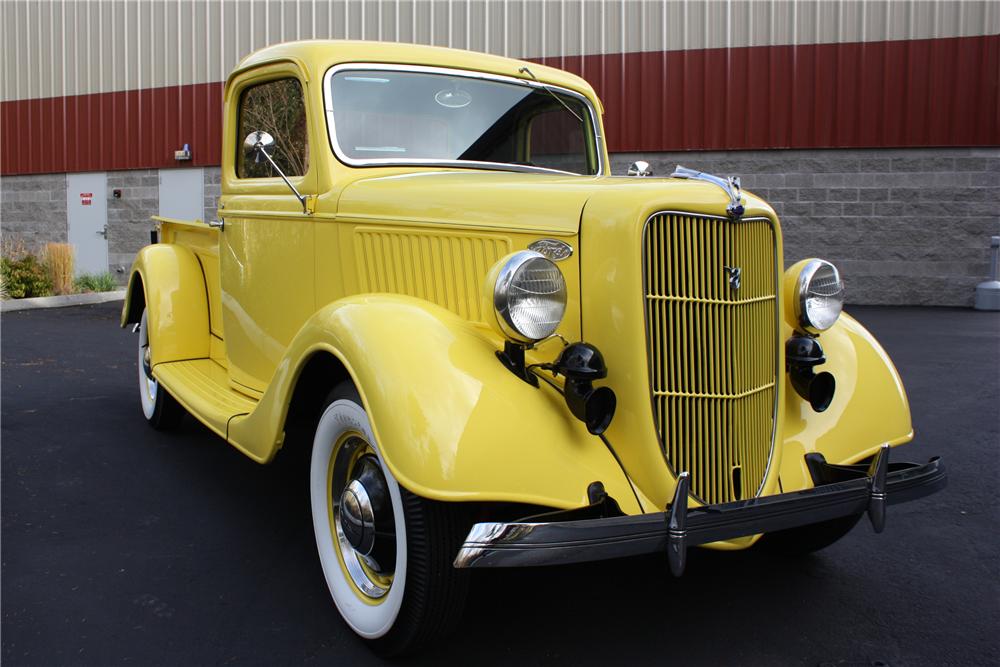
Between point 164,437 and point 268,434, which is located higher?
point 268,434

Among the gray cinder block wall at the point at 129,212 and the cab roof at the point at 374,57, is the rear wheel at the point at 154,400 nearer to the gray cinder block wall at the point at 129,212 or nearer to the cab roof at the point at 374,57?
the cab roof at the point at 374,57

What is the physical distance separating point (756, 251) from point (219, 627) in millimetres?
1992

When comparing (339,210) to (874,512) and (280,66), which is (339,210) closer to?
(280,66)

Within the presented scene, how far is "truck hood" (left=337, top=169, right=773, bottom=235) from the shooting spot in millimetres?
2527

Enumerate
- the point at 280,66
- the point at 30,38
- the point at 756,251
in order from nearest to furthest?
the point at 756,251
the point at 280,66
the point at 30,38

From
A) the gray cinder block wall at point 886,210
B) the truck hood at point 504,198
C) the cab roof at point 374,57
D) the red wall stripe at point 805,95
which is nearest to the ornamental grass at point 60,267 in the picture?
the red wall stripe at point 805,95

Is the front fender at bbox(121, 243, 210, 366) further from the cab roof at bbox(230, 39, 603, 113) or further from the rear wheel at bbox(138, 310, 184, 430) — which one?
the cab roof at bbox(230, 39, 603, 113)

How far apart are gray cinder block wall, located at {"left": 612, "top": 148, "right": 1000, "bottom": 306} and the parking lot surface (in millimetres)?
6422

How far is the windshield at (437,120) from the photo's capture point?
348cm

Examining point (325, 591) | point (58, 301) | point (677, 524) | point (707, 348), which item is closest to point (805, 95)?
point (707, 348)

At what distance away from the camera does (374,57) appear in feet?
11.8

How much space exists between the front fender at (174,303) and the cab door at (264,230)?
365mm

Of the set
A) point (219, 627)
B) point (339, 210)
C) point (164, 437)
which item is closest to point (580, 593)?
point (219, 627)

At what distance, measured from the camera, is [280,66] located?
12.2ft
